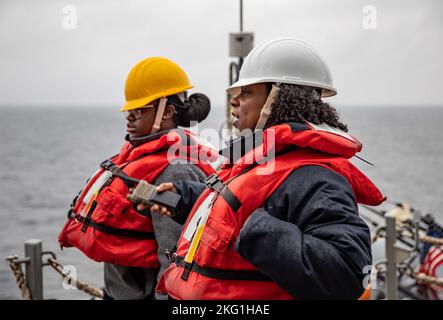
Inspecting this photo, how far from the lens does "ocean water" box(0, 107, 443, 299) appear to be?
20.8 m

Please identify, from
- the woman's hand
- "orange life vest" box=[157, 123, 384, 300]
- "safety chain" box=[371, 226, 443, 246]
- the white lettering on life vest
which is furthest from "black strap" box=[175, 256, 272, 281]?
"safety chain" box=[371, 226, 443, 246]

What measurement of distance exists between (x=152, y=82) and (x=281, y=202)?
1632 millimetres

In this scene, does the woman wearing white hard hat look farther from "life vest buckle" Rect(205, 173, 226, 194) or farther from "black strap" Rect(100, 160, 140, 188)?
"black strap" Rect(100, 160, 140, 188)

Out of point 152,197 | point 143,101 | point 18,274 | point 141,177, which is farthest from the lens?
point 18,274

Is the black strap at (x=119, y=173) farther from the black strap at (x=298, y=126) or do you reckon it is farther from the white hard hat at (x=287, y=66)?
the black strap at (x=298, y=126)

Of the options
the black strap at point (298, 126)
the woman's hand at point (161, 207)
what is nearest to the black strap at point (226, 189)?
the black strap at point (298, 126)

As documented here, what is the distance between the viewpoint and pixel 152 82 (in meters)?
3.65

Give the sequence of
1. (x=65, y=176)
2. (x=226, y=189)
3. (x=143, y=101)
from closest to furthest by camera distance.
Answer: (x=226, y=189) < (x=143, y=101) < (x=65, y=176)

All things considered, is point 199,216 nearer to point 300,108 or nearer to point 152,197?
point 152,197

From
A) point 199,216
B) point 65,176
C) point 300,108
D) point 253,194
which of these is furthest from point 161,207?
point 65,176

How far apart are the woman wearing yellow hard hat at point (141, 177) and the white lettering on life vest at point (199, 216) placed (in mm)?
687

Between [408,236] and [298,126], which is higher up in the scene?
[298,126]

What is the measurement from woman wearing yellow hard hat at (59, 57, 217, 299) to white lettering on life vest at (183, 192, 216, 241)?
687mm

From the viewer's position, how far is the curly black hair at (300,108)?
2.36 m
